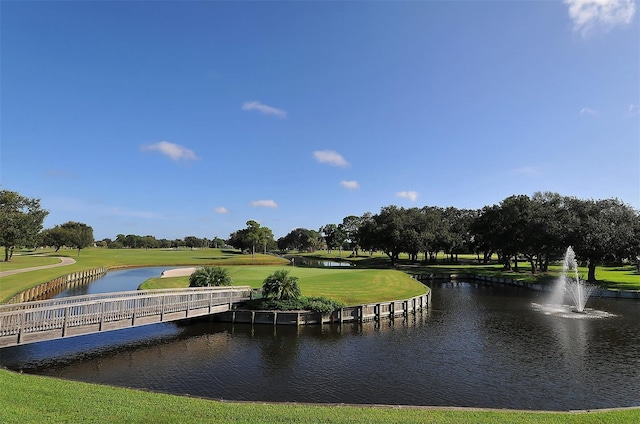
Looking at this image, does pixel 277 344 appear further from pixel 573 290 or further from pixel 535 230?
pixel 535 230

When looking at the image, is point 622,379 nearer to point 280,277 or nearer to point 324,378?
point 324,378

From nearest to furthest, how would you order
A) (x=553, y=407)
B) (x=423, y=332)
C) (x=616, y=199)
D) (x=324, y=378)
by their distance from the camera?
(x=553, y=407) → (x=324, y=378) → (x=423, y=332) → (x=616, y=199)

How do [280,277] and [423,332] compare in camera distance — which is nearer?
[423,332]

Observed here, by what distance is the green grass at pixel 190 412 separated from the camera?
36.8 ft

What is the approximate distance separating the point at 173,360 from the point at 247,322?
1069 cm

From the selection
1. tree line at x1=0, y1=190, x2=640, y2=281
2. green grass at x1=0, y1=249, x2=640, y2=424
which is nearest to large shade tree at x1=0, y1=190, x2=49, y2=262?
tree line at x1=0, y1=190, x2=640, y2=281

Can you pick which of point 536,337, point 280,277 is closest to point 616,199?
point 536,337

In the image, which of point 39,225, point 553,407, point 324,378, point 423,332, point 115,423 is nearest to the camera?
point 115,423

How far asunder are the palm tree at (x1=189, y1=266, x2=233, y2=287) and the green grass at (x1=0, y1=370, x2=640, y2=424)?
21.7 meters

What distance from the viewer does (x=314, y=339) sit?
27938 mm

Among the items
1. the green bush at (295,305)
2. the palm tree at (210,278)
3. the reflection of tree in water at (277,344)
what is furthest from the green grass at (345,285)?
the palm tree at (210,278)

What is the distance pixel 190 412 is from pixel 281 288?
21.9 m

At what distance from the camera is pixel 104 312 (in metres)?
23.8

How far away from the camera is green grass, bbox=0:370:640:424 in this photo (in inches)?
441
